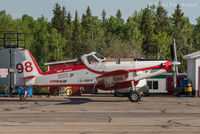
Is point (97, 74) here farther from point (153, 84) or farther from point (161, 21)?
point (161, 21)

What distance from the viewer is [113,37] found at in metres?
94.1

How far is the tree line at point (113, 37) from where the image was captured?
82875mm

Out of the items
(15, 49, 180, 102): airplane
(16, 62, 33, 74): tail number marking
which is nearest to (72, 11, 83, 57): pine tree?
(16, 62, 33, 74): tail number marking

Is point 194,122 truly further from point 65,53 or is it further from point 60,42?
point 65,53

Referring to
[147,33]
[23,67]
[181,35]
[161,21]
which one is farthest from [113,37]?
[23,67]

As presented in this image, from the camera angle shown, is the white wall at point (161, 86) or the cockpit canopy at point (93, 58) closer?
the cockpit canopy at point (93, 58)

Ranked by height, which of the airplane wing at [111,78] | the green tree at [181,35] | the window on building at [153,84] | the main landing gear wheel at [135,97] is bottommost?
the main landing gear wheel at [135,97]

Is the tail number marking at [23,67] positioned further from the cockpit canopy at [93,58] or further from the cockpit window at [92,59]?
the cockpit window at [92,59]

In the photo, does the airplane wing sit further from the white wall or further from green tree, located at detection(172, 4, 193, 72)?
green tree, located at detection(172, 4, 193, 72)

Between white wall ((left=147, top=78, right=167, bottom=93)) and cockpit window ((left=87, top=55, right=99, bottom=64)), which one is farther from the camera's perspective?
white wall ((left=147, top=78, right=167, bottom=93))

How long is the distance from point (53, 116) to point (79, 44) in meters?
85.3

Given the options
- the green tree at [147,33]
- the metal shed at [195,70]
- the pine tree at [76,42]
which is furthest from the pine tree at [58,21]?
the metal shed at [195,70]

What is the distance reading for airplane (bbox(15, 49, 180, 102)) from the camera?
72.1 feet

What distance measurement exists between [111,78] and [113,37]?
72.7 m
